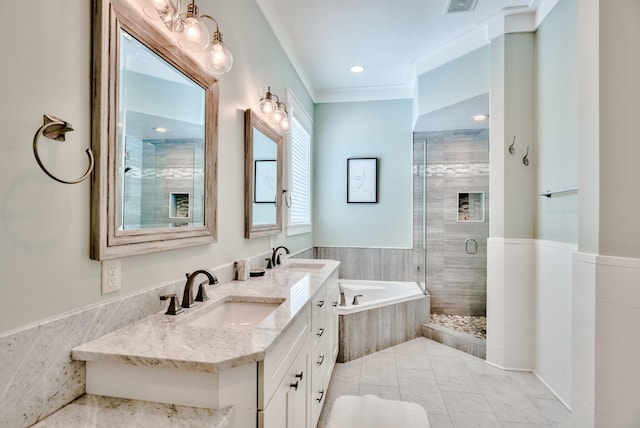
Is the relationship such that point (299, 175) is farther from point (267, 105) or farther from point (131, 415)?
point (131, 415)

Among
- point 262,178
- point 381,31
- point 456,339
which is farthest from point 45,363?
point 456,339

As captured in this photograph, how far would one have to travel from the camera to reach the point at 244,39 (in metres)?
2.14

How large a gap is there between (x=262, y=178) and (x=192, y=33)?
1196 mm

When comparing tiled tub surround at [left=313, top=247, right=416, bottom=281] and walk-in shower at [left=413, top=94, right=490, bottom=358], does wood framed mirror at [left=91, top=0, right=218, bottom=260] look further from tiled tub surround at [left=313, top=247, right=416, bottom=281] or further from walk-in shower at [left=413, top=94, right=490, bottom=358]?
walk-in shower at [left=413, top=94, right=490, bottom=358]

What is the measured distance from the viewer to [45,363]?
2.76ft

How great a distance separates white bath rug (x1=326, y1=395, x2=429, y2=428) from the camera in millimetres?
2000

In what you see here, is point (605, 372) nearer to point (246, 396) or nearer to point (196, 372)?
point (246, 396)

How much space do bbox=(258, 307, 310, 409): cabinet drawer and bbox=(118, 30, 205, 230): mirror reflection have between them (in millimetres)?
674

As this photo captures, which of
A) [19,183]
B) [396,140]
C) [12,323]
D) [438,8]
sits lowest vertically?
[12,323]

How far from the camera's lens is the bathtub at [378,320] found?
2.97 meters

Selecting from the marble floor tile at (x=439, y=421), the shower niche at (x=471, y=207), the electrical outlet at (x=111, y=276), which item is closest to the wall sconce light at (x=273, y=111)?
the electrical outlet at (x=111, y=276)

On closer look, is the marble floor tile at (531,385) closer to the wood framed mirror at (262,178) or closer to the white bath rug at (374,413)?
the white bath rug at (374,413)

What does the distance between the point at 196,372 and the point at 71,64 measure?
3.15ft

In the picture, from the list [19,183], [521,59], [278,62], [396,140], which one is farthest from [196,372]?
[396,140]
